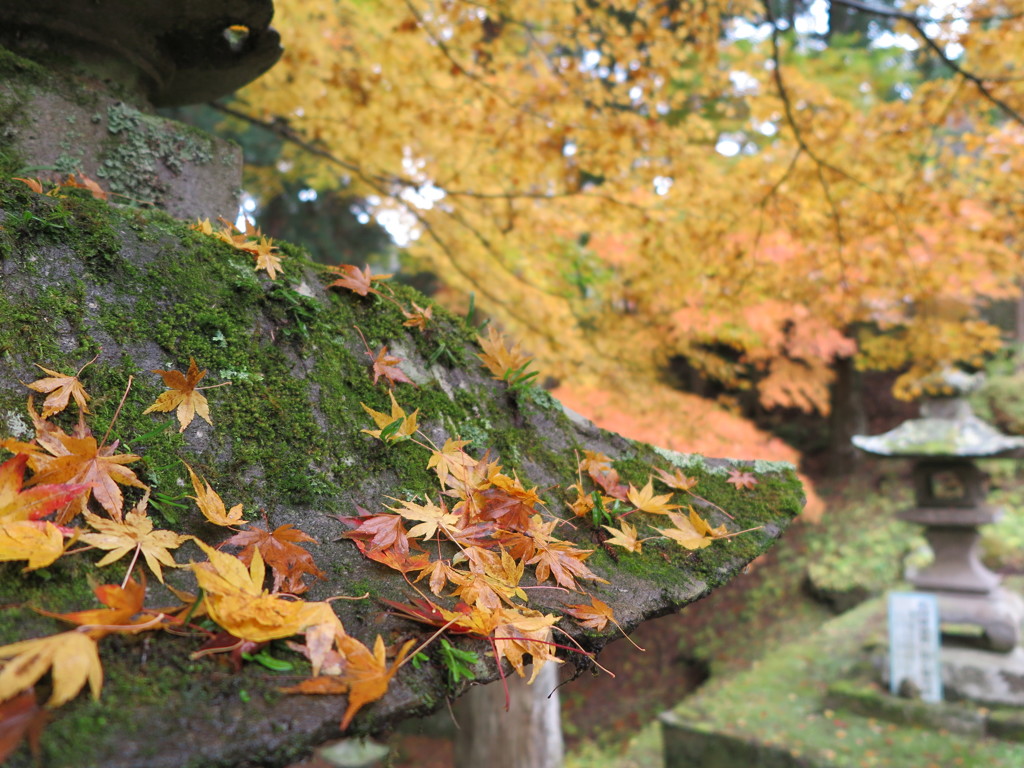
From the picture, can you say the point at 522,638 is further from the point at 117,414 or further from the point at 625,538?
the point at 117,414

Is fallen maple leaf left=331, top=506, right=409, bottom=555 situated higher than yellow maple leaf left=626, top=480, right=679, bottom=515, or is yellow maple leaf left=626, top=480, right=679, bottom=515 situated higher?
yellow maple leaf left=626, top=480, right=679, bottom=515

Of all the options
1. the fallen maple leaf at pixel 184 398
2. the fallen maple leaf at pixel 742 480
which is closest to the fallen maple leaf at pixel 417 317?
the fallen maple leaf at pixel 184 398

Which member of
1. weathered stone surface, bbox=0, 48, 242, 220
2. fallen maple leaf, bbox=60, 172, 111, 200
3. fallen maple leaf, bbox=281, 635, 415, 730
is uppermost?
weathered stone surface, bbox=0, 48, 242, 220

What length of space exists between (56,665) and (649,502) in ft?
3.25

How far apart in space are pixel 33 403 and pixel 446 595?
645 mm

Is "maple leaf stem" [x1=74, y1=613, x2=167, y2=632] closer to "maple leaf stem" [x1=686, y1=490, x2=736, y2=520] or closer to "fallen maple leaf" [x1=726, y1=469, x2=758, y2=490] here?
"maple leaf stem" [x1=686, y1=490, x2=736, y2=520]

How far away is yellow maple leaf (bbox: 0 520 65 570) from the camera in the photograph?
695mm

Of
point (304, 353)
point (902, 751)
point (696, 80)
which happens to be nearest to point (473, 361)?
point (304, 353)

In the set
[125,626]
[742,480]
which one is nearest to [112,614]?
[125,626]

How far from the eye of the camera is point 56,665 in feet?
1.93

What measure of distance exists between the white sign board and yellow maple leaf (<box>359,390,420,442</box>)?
6.61 m

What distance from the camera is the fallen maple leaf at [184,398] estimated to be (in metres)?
0.99

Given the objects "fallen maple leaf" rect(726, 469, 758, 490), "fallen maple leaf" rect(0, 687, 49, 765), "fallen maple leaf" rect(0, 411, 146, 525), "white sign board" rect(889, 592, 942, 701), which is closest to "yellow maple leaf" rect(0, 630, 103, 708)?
"fallen maple leaf" rect(0, 687, 49, 765)

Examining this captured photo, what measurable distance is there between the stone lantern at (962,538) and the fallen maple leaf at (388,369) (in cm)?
684
